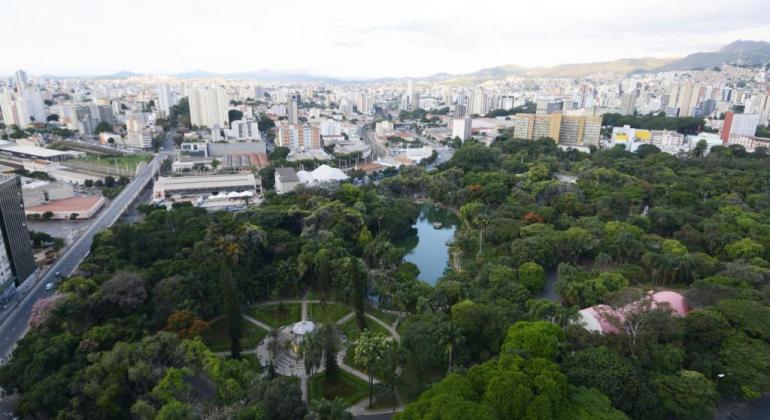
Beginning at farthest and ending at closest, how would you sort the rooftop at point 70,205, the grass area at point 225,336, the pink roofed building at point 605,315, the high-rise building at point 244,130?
the high-rise building at point 244,130 → the rooftop at point 70,205 → the grass area at point 225,336 → the pink roofed building at point 605,315

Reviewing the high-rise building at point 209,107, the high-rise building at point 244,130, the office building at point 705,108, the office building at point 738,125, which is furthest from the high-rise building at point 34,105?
the office building at point 705,108

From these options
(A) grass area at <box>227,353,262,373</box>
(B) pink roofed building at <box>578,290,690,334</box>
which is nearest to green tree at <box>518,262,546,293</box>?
(B) pink roofed building at <box>578,290,690,334</box>

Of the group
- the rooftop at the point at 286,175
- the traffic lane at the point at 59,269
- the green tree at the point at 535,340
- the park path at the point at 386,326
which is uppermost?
the green tree at the point at 535,340

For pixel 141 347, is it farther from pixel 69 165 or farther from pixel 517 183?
pixel 69 165

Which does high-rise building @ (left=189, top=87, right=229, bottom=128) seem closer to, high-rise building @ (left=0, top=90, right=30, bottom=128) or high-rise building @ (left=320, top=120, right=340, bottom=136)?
high-rise building @ (left=320, top=120, right=340, bottom=136)

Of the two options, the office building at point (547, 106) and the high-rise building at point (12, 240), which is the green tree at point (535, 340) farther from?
the office building at point (547, 106)

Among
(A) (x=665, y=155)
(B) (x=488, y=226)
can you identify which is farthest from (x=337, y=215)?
(A) (x=665, y=155)

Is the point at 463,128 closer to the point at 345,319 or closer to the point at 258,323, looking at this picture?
the point at 345,319
